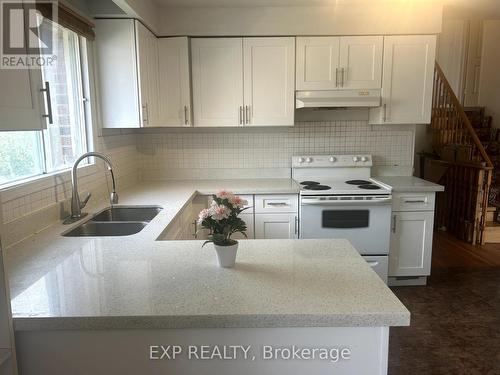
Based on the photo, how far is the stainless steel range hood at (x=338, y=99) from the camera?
3.23 meters

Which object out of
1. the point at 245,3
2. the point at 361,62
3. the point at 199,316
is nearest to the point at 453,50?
the point at 361,62

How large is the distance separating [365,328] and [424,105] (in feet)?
9.00

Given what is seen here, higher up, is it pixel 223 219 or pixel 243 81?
pixel 243 81

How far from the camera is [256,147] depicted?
12.2 feet

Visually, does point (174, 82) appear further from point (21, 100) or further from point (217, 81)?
point (21, 100)

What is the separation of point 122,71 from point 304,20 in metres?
1.57

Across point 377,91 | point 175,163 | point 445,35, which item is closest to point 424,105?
point 377,91

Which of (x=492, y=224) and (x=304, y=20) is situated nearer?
(x=304, y=20)

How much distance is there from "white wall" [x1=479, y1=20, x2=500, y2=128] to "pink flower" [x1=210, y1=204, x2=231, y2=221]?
6.22 meters

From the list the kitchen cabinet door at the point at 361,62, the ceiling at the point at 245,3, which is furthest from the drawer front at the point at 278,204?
the ceiling at the point at 245,3

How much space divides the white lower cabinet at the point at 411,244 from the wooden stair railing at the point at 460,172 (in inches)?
65.6

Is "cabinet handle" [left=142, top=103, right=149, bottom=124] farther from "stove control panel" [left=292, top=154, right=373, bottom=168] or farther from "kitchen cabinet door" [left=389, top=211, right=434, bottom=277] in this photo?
A: "kitchen cabinet door" [left=389, top=211, right=434, bottom=277]

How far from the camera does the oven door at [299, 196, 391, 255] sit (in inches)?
122

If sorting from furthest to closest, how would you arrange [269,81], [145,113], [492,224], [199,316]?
1. [492,224]
2. [269,81]
3. [145,113]
4. [199,316]
